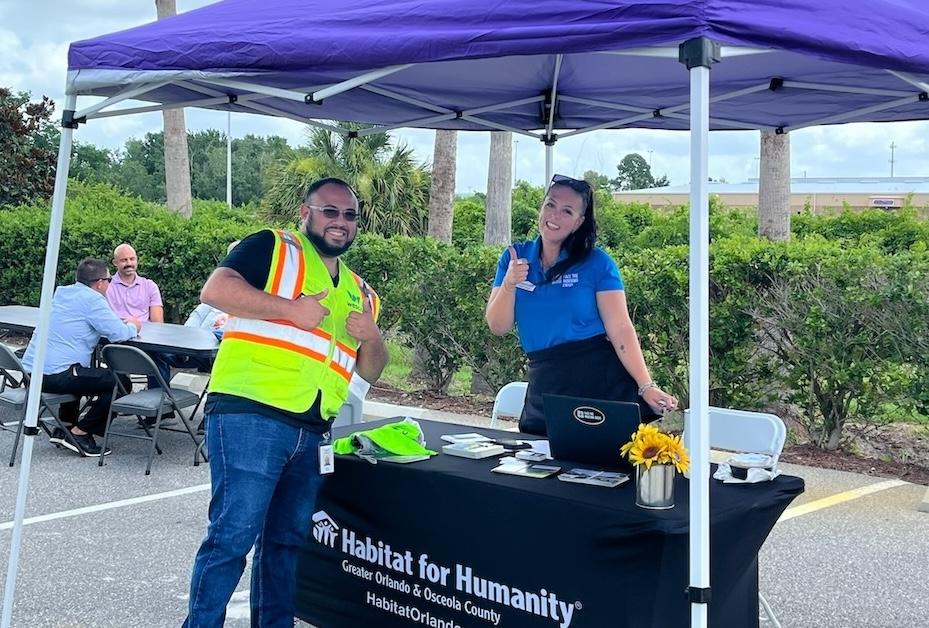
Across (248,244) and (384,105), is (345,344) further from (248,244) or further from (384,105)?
(384,105)

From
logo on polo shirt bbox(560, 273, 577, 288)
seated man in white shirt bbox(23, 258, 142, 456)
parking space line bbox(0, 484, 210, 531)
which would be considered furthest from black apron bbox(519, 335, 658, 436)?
seated man in white shirt bbox(23, 258, 142, 456)

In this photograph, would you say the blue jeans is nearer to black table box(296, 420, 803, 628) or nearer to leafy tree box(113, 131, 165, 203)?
black table box(296, 420, 803, 628)

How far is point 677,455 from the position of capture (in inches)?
114

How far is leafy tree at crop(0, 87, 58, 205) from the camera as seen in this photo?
2034cm

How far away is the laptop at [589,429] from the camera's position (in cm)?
323

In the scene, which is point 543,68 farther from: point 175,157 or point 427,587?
point 175,157

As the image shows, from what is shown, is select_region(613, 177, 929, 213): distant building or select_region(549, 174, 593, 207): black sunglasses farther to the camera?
select_region(613, 177, 929, 213): distant building

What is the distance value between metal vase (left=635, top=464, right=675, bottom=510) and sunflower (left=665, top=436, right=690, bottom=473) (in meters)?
0.02

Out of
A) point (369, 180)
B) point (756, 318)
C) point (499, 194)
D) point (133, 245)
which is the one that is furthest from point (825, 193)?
point (756, 318)

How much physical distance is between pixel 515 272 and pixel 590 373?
0.50 metres

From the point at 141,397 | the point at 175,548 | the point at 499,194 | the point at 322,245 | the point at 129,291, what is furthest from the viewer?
the point at 499,194

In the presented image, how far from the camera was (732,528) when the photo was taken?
9.87 feet

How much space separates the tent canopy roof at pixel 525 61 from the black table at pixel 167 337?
2.35 m

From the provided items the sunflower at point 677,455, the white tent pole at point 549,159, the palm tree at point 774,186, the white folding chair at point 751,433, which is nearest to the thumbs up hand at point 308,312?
the sunflower at point 677,455
